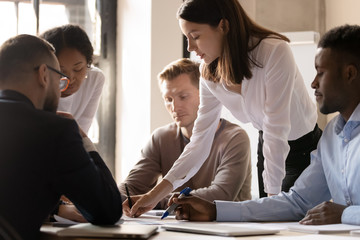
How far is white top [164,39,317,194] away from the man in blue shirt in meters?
0.19

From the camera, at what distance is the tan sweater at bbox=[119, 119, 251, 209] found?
8.45ft

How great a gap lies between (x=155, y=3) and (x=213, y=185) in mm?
1531

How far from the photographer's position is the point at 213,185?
101 inches

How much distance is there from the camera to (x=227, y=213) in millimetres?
1852

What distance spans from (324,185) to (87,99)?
4.06ft

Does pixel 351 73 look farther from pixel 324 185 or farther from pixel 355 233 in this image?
pixel 355 233

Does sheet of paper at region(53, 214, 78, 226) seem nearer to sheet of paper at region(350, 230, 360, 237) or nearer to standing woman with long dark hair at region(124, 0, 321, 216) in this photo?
standing woman with long dark hair at region(124, 0, 321, 216)

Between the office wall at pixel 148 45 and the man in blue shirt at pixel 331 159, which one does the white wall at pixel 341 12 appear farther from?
the man in blue shirt at pixel 331 159

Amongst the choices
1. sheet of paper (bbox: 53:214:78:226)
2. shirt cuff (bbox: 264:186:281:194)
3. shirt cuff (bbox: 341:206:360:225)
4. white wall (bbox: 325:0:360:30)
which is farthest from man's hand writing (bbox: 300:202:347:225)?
white wall (bbox: 325:0:360:30)

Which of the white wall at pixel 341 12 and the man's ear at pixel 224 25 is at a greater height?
the man's ear at pixel 224 25

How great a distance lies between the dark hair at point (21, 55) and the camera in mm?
1486

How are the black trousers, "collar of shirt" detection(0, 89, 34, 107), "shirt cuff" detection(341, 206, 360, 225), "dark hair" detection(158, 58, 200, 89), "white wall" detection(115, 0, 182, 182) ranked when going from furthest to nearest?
"white wall" detection(115, 0, 182, 182), "dark hair" detection(158, 58, 200, 89), the black trousers, "shirt cuff" detection(341, 206, 360, 225), "collar of shirt" detection(0, 89, 34, 107)

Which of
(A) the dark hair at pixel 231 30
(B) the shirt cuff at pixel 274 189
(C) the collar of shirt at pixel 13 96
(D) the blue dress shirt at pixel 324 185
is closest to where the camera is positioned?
(C) the collar of shirt at pixel 13 96

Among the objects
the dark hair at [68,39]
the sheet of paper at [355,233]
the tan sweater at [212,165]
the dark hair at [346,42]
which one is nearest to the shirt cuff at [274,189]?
the tan sweater at [212,165]
